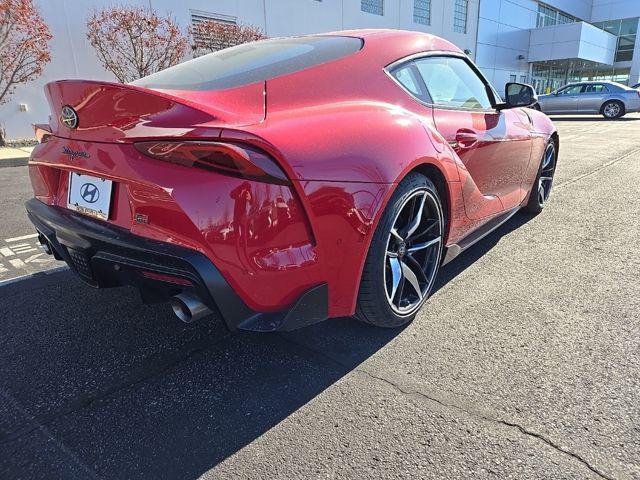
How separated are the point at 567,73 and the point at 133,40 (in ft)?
128

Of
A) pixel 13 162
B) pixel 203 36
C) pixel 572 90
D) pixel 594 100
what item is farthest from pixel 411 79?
pixel 572 90

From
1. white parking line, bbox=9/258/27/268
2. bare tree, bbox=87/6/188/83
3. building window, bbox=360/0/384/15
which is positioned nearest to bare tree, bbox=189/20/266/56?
bare tree, bbox=87/6/188/83

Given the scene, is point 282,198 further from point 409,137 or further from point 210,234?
point 409,137

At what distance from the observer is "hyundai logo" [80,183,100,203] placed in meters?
1.94

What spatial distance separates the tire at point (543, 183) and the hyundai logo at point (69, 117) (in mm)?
3927

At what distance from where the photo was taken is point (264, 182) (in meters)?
1.71

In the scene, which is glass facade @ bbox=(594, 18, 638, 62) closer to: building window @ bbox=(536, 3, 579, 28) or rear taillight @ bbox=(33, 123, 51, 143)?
building window @ bbox=(536, 3, 579, 28)

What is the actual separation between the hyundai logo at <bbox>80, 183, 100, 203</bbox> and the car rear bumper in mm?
89

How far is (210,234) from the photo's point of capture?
67.0 inches

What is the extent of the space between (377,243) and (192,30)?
14.5 m

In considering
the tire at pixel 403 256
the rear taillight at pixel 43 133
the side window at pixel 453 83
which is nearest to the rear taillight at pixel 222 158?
the tire at pixel 403 256

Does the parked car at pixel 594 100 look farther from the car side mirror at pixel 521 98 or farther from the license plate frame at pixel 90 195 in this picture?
the license plate frame at pixel 90 195

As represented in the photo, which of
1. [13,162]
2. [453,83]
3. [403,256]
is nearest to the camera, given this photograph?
[403,256]

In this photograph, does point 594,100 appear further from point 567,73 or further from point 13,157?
point 567,73
